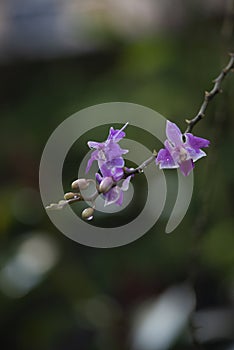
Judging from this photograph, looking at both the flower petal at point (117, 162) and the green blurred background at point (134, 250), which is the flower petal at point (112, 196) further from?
the green blurred background at point (134, 250)

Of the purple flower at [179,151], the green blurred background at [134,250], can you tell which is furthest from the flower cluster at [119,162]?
the green blurred background at [134,250]

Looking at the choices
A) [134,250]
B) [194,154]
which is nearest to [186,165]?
[194,154]

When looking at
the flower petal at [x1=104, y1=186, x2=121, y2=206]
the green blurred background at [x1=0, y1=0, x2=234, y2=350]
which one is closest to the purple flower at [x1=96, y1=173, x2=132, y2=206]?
the flower petal at [x1=104, y1=186, x2=121, y2=206]

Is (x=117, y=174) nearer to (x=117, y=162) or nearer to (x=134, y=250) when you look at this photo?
(x=117, y=162)

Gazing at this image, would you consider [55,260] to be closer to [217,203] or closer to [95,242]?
[95,242]

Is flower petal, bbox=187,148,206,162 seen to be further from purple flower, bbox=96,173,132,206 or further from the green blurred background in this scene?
the green blurred background

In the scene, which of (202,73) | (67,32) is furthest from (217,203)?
(67,32)
